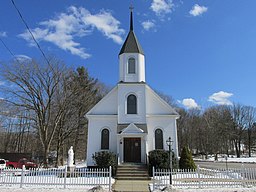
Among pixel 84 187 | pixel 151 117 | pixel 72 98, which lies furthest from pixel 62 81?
pixel 84 187

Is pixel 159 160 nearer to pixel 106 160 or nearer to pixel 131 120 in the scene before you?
pixel 106 160

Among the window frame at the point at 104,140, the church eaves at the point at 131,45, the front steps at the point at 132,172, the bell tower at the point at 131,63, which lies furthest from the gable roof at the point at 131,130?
the church eaves at the point at 131,45

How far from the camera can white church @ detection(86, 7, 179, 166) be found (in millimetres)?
20297

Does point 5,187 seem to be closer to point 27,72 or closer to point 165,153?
point 165,153

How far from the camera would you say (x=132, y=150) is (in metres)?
20.5

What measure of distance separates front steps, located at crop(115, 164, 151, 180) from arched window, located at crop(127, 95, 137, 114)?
16.1ft

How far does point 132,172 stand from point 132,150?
270 centimetres

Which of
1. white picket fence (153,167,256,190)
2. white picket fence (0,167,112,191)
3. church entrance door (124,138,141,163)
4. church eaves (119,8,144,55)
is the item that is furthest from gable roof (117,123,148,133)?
church eaves (119,8,144,55)

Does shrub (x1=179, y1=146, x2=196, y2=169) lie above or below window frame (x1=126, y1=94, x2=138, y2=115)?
below

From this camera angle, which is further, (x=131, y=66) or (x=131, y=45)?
(x=131, y=45)

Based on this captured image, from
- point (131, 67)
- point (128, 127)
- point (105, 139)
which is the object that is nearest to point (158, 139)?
point (128, 127)

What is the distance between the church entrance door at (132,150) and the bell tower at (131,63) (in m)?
5.72

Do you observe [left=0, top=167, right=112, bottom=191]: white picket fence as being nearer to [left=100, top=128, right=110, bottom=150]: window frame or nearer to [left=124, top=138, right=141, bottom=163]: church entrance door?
[left=124, top=138, right=141, bottom=163]: church entrance door

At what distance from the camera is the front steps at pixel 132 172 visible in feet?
56.7
